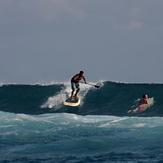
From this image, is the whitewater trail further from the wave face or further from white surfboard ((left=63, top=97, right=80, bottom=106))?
white surfboard ((left=63, top=97, right=80, bottom=106))

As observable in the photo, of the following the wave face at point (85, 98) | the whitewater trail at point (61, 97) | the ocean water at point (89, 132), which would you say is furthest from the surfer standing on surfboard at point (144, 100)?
the whitewater trail at point (61, 97)

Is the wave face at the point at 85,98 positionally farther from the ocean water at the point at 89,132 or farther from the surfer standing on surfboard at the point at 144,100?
the surfer standing on surfboard at the point at 144,100

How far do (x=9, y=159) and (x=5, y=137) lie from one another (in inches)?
200

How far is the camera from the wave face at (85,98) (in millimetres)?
39753

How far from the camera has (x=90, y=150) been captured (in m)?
20.9

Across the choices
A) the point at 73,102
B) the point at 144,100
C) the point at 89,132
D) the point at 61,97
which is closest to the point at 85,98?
the point at 61,97

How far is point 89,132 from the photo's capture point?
83.5ft

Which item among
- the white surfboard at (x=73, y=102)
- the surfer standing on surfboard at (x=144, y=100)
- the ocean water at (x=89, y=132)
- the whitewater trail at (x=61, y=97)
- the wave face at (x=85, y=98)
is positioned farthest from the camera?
the whitewater trail at (x=61, y=97)

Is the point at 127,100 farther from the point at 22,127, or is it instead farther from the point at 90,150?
the point at 90,150

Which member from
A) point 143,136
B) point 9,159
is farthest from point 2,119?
point 9,159

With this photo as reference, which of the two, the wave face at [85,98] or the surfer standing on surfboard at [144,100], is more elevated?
the wave face at [85,98]

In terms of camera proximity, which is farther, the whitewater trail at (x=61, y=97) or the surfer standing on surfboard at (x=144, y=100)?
the whitewater trail at (x=61, y=97)

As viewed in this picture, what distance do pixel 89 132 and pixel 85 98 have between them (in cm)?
1863

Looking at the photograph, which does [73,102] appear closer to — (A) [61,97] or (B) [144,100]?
(B) [144,100]
